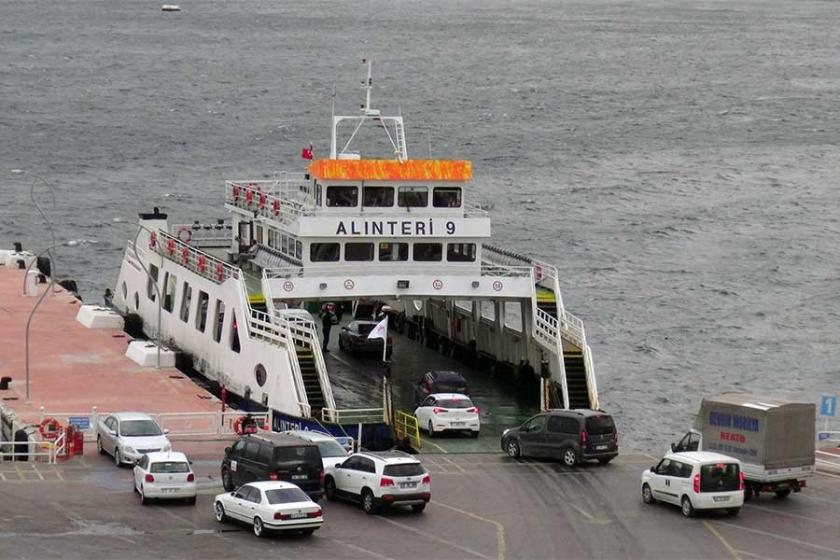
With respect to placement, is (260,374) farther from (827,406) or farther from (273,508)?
(827,406)

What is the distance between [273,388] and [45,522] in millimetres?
14626

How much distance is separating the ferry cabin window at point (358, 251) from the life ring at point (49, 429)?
1336 cm

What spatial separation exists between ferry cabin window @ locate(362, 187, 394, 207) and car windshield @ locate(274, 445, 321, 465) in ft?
59.8

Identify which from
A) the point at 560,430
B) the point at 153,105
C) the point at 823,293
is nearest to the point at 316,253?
the point at 560,430

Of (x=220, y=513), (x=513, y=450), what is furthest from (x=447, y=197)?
(x=220, y=513)

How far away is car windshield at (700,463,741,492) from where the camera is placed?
40844mm

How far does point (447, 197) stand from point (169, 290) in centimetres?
1293

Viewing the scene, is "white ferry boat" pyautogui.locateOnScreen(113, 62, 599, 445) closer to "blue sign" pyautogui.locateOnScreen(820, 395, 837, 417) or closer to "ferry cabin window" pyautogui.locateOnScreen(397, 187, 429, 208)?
"ferry cabin window" pyautogui.locateOnScreen(397, 187, 429, 208)

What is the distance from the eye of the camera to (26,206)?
129250mm

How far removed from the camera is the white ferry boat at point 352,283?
173 ft

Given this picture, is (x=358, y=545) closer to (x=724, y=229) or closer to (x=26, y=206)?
(x=724, y=229)

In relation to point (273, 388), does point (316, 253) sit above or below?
above

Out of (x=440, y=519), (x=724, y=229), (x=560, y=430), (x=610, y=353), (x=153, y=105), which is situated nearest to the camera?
(x=440, y=519)

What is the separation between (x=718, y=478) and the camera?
4100 centimetres
